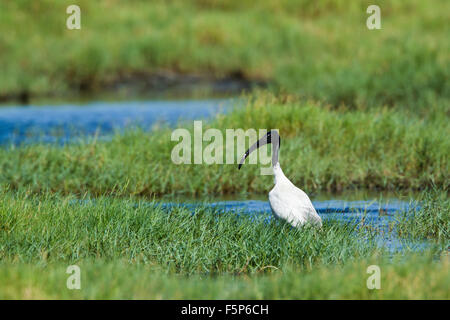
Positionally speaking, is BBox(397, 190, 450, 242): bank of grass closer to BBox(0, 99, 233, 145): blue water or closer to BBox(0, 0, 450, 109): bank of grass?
BBox(0, 99, 233, 145): blue water

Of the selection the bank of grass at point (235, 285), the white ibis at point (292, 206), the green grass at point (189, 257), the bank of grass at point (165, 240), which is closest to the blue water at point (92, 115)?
the bank of grass at point (165, 240)

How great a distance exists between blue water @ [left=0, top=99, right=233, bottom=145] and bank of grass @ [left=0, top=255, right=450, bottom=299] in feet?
38.4

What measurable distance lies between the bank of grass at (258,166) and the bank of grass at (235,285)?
5.35 m

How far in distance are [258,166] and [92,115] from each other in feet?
36.9

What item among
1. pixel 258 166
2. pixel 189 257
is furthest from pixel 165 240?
pixel 258 166

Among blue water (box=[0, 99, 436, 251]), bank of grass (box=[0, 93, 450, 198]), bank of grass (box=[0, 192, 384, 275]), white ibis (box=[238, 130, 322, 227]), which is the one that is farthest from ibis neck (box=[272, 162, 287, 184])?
bank of grass (box=[0, 93, 450, 198])

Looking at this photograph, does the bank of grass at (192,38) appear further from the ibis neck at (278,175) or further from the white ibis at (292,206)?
the white ibis at (292,206)

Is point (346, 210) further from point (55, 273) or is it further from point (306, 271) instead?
point (55, 273)

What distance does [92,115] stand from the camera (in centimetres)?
2316

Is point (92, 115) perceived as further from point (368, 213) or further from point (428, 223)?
point (428, 223)

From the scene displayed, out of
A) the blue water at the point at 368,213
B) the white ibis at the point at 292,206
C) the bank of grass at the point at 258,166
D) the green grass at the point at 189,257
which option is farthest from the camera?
the bank of grass at the point at 258,166

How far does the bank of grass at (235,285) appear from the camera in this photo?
6.25 m

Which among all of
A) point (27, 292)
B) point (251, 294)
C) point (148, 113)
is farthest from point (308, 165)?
point (148, 113)
